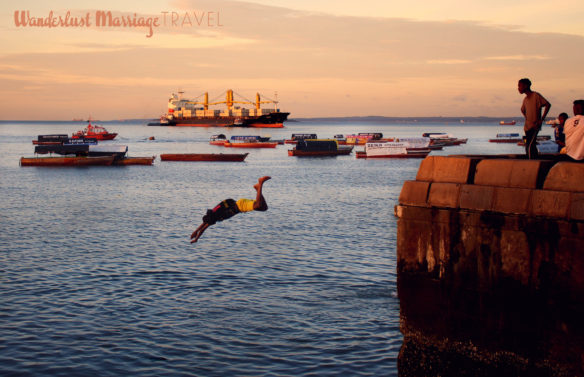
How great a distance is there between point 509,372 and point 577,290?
170 centimetres

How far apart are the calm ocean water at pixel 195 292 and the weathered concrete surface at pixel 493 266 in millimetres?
3802

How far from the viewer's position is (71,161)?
7850 cm

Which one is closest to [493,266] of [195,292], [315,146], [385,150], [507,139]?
[195,292]

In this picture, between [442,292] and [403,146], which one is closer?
[442,292]

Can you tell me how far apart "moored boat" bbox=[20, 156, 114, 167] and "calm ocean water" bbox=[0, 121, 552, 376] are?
38761mm

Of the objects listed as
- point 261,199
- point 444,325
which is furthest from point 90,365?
point 444,325

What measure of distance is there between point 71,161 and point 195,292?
6515 centimetres

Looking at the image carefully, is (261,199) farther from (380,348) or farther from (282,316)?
(380,348)

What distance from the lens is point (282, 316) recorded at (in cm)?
1625

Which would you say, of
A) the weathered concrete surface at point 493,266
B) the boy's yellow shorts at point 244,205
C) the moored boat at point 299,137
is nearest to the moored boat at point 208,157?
the moored boat at point 299,137

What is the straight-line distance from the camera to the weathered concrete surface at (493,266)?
795cm

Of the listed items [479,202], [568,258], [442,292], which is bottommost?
[442,292]

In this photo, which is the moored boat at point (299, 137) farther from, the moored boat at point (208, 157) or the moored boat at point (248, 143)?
the moored boat at point (208, 157)

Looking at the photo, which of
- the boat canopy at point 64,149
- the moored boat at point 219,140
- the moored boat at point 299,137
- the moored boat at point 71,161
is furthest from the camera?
the moored boat at point 219,140
